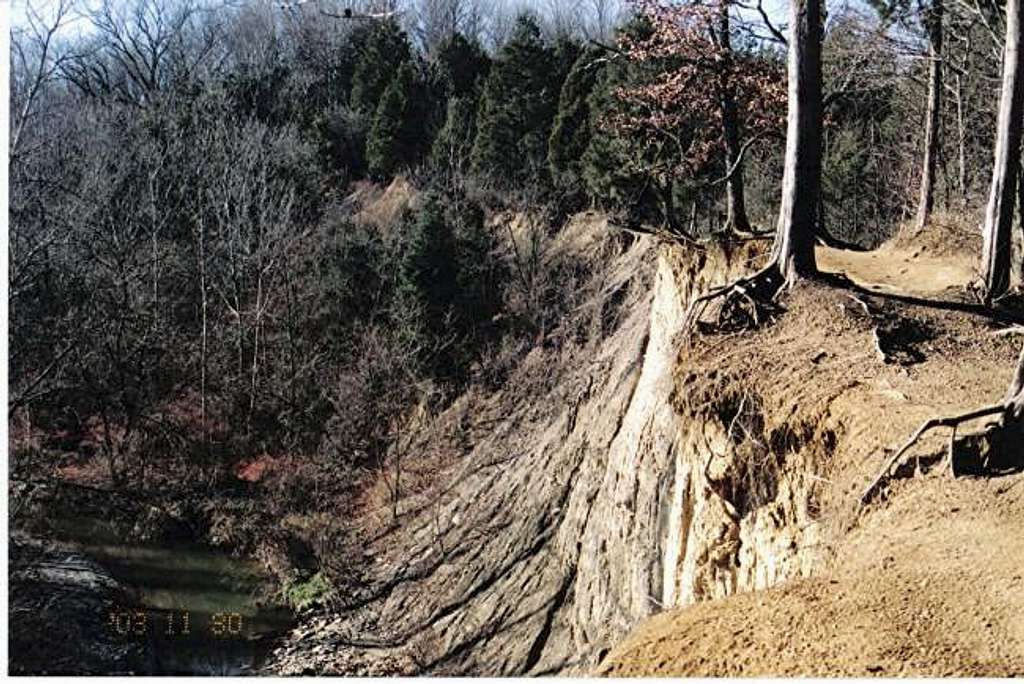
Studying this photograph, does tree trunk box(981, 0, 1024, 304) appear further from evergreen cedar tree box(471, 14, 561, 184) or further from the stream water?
evergreen cedar tree box(471, 14, 561, 184)

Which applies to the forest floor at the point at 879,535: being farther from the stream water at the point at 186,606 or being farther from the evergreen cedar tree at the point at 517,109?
the evergreen cedar tree at the point at 517,109

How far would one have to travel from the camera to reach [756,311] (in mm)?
8477

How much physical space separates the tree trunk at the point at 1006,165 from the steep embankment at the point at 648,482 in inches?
40.9

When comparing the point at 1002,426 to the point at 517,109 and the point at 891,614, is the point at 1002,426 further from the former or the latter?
the point at 517,109

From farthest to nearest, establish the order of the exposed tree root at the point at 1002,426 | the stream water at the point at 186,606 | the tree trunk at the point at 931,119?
the stream water at the point at 186,606
the tree trunk at the point at 931,119
the exposed tree root at the point at 1002,426

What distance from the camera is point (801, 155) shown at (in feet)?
28.9

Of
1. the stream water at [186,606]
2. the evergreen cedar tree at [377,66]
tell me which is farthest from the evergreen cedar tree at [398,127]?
the stream water at [186,606]

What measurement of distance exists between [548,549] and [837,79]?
33.4 ft

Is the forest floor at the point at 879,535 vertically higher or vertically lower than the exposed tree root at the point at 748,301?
lower

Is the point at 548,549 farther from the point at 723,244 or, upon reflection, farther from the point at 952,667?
the point at 952,667

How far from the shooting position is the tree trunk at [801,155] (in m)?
8.69

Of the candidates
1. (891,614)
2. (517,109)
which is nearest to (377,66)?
(517,109)
